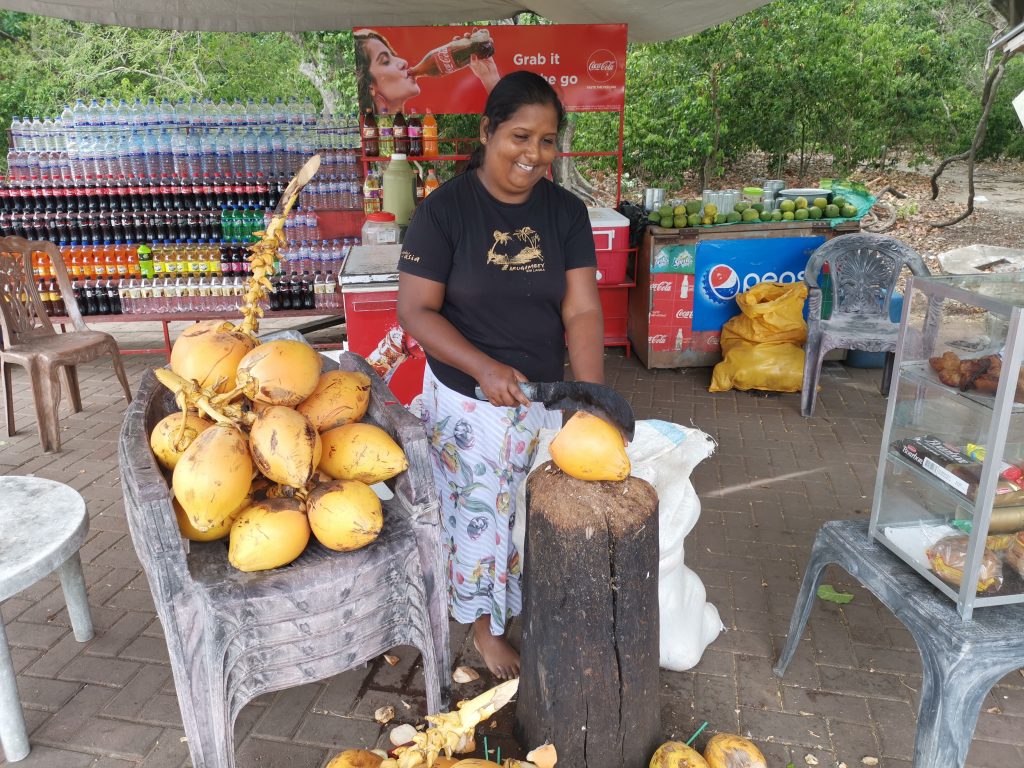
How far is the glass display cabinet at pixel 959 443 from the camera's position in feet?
5.99

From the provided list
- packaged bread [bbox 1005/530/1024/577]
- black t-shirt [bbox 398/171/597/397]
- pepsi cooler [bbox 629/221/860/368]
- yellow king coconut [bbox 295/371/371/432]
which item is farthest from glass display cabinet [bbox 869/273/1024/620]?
pepsi cooler [bbox 629/221/860/368]

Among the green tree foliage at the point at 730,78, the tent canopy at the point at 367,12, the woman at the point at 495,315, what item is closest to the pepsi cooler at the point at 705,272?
the tent canopy at the point at 367,12

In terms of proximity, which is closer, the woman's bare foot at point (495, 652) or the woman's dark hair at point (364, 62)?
the woman's bare foot at point (495, 652)

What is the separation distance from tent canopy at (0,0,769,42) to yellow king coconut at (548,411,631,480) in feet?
13.4

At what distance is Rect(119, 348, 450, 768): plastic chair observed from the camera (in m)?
1.56

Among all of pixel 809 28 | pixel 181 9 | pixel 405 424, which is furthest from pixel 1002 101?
pixel 405 424

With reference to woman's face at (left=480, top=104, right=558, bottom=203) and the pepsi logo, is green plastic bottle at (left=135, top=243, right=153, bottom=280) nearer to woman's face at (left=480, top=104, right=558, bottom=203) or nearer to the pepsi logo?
the pepsi logo

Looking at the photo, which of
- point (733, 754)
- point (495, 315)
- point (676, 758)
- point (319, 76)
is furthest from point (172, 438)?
point (319, 76)

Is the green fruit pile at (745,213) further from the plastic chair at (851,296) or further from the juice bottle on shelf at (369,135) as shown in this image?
the juice bottle on shelf at (369,135)

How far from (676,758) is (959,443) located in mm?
1160

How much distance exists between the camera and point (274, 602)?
1615 millimetres

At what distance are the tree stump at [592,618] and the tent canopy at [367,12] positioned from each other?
13.9 feet

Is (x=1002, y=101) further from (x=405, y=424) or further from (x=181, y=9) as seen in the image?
(x=405, y=424)

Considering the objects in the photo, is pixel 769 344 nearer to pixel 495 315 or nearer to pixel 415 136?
pixel 415 136
